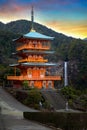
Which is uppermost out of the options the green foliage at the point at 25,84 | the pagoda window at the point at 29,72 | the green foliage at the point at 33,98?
the pagoda window at the point at 29,72

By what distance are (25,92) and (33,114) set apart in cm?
1089

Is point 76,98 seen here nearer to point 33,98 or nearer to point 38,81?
point 33,98

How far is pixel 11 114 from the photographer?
104ft

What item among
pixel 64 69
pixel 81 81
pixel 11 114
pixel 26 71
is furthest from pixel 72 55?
pixel 11 114

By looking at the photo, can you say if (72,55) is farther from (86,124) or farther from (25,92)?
(86,124)

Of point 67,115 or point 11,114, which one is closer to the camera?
point 67,115

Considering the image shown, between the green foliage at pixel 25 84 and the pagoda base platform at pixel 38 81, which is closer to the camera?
the green foliage at pixel 25 84

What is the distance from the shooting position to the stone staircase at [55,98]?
37.8 metres

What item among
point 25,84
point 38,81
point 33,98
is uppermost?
point 38,81

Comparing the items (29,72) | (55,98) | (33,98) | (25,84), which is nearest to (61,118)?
(33,98)

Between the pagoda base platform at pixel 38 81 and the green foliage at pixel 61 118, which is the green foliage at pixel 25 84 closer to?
the pagoda base platform at pixel 38 81

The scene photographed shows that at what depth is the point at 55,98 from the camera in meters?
39.9

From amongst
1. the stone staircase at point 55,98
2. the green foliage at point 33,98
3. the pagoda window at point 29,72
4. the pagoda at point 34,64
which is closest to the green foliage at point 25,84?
the pagoda at point 34,64

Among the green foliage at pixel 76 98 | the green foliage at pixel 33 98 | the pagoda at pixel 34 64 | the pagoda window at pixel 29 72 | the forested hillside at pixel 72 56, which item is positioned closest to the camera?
the green foliage at pixel 33 98
